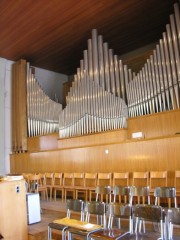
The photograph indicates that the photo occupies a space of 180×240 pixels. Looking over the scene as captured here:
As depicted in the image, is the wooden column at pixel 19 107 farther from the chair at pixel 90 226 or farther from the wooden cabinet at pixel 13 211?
the chair at pixel 90 226

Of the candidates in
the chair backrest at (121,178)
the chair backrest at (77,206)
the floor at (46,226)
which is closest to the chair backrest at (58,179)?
the floor at (46,226)

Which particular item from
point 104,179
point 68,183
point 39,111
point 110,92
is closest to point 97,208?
point 104,179

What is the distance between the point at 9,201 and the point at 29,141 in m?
5.92

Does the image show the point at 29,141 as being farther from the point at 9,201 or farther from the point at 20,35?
the point at 9,201

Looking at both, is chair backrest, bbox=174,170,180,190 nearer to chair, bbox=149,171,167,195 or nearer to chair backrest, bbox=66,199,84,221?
chair, bbox=149,171,167,195

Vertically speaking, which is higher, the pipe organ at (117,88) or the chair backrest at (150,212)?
the pipe organ at (117,88)

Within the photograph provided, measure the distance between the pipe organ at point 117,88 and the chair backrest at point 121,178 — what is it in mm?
1558

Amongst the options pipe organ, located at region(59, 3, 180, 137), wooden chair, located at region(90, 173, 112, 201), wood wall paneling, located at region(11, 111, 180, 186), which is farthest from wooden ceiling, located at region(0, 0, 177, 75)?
wooden chair, located at region(90, 173, 112, 201)

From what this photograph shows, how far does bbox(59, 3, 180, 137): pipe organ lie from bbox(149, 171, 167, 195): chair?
1.83 meters

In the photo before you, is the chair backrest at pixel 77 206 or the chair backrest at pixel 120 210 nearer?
the chair backrest at pixel 120 210

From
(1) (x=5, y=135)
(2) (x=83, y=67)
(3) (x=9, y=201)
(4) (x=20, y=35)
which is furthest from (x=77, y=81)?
(3) (x=9, y=201)

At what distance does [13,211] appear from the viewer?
15.7 ft

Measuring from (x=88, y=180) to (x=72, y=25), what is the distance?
4.87 meters

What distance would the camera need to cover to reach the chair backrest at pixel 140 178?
6499 millimetres
